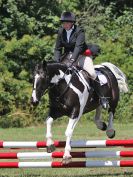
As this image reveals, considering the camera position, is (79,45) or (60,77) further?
(79,45)

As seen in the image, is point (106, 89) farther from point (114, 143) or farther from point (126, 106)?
point (126, 106)

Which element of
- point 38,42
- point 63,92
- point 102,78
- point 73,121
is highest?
point 63,92

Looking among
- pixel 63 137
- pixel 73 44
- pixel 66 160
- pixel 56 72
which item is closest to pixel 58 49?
pixel 73 44

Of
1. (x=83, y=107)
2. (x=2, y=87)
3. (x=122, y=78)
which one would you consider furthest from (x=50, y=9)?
(x=83, y=107)

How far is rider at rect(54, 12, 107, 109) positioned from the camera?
938 centimetres

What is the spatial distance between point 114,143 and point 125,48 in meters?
12.5

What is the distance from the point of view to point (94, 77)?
32.0ft

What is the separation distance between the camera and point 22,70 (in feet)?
67.8

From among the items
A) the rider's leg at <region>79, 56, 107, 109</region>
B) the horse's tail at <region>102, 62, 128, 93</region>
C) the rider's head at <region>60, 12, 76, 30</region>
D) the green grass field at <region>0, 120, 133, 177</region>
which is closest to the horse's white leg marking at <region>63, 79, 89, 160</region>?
the rider's leg at <region>79, 56, 107, 109</region>

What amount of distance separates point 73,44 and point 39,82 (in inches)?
44.5

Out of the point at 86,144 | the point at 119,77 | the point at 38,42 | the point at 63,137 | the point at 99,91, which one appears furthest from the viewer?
the point at 38,42

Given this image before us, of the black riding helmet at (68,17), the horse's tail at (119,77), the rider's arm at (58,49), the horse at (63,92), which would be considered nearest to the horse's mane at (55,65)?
the horse at (63,92)

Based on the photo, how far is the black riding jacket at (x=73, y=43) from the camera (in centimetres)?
937

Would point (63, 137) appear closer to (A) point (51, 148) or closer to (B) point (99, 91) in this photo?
(B) point (99, 91)
